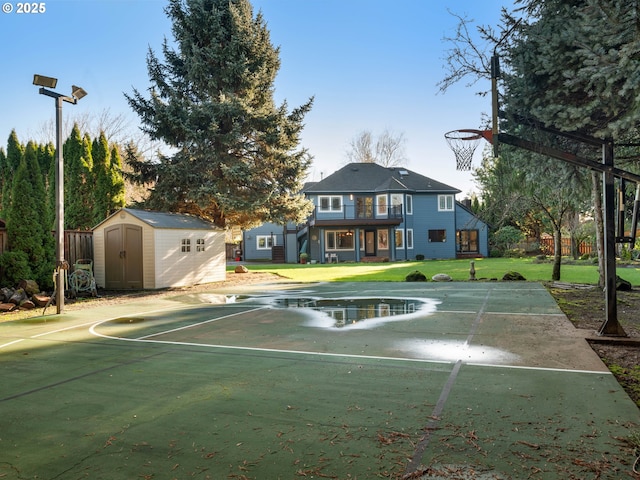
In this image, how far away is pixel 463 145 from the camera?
341 inches

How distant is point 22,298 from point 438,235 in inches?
1099

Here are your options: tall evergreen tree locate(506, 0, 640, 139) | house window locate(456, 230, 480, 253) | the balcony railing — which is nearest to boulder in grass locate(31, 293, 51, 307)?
tall evergreen tree locate(506, 0, 640, 139)

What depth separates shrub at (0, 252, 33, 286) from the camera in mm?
12125

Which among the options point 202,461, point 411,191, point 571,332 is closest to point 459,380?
point 202,461

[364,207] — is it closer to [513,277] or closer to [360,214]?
[360,214]

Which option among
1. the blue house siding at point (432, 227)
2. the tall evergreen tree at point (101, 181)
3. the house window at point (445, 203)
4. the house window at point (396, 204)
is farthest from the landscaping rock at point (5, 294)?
the house window at point (445, 203)

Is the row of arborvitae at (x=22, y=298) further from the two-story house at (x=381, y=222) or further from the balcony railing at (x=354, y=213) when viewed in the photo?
the balcony railing at (x=354, y=213)

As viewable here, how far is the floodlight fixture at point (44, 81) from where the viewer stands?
9.50 m

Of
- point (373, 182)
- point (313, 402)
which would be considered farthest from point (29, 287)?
point (373, 182)

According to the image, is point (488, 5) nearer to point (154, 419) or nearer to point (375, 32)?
point (375, 32)

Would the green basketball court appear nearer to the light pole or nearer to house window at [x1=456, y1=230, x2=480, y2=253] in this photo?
the light pole

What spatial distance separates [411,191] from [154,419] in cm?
3035

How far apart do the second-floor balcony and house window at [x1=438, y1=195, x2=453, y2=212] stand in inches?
151

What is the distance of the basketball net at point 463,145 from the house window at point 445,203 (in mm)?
25331
